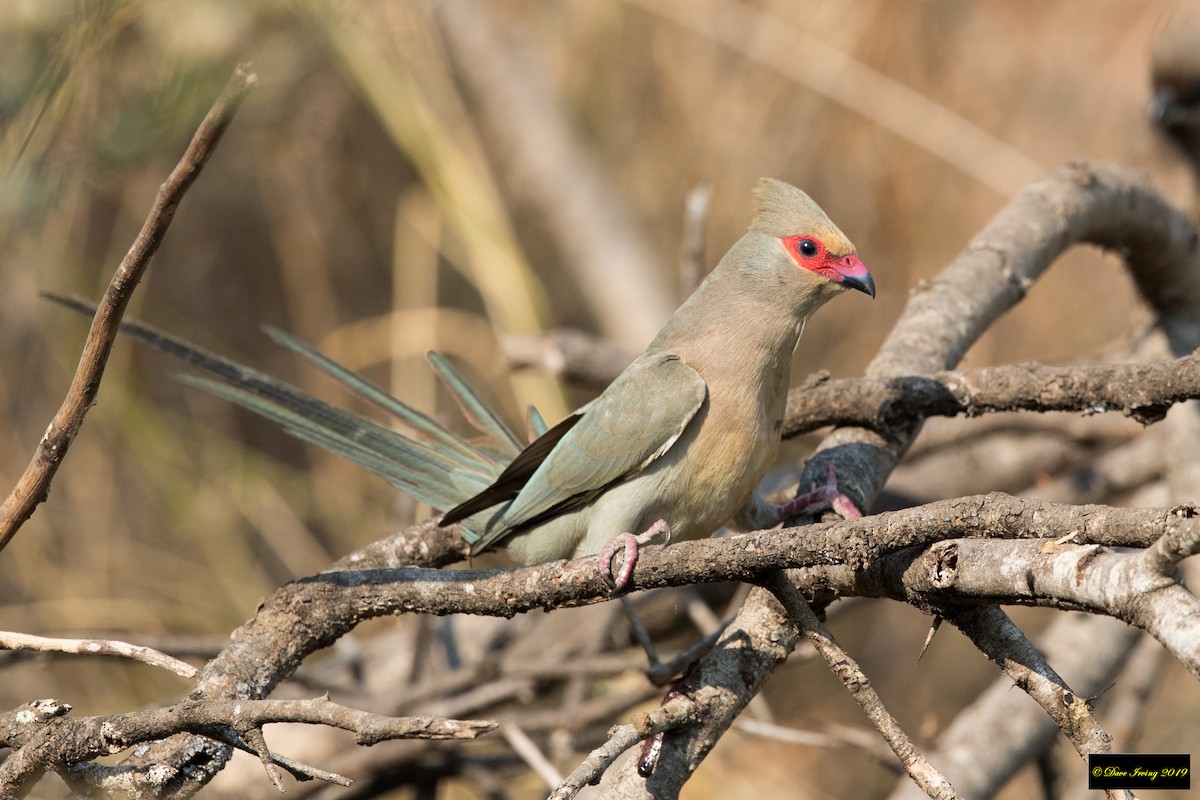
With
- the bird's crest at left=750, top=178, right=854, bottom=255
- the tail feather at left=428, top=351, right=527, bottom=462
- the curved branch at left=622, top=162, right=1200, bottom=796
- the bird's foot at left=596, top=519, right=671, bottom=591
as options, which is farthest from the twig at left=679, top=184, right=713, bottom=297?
the bird's foot at left=596, top=519, right=671, bottom=591

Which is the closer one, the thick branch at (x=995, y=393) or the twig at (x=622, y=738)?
the twig at (x=622, y=738)

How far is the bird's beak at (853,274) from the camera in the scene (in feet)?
7.94

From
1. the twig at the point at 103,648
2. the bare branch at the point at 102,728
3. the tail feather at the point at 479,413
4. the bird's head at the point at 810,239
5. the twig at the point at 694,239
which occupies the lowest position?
the bare branch at the point at 102,728

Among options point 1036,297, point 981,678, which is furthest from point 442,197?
point 981,678

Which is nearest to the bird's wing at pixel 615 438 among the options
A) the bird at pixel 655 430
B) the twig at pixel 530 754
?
the bird at pixel 655 430

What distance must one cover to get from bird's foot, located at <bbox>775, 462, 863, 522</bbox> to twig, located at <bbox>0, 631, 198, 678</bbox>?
1.22m

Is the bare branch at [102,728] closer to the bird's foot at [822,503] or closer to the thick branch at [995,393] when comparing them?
the bird's foot at [822,503]

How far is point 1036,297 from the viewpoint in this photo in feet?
18.1

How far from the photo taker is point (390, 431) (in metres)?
2.56

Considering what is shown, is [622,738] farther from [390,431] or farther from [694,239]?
[694,239]

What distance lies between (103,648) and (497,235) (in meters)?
3.97

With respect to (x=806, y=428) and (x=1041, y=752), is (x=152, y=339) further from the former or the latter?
(x=1041, y=752)

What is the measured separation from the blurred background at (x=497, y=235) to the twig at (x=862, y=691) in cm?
299

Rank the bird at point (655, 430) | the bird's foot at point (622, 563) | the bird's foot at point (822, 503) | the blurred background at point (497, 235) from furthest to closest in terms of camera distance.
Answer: the blurred background at point (497, 235), the bird at point (655, 430), the bird's foot at point (822, 503), the bird's foot at point (622, 563)
